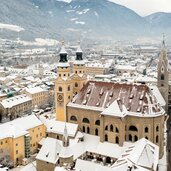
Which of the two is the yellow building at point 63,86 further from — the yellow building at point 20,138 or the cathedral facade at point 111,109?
the yellow building at point 20,138

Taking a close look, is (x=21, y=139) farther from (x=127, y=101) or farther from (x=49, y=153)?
(x=127, y=101)

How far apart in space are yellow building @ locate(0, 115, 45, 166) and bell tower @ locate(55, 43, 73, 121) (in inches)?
219

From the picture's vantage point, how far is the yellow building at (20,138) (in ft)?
217

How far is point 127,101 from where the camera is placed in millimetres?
67812

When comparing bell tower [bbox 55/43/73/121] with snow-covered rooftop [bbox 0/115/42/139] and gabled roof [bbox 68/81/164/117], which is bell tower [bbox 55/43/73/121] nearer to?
gabled roof [bbox 68/81/164/117]

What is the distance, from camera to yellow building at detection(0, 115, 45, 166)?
217 feet

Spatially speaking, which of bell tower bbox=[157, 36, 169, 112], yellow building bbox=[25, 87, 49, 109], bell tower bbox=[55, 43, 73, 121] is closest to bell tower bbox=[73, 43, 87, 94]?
bell tower bbox=[55, 43, 73, 121]

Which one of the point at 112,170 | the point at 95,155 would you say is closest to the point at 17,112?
the point at 95,155

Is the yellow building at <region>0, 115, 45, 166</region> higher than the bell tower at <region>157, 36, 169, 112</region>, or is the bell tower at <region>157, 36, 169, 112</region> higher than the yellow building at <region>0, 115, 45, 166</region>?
the bell tower at <region>157, 36, 169, 112</region>

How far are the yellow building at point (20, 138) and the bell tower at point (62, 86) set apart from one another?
5.56m

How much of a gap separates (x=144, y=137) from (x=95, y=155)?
391 inches

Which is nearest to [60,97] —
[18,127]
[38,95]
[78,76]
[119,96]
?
[78,76]

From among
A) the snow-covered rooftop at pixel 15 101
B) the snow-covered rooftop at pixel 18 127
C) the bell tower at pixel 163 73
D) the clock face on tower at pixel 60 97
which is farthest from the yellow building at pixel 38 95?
the bell tower at pixel 163 73

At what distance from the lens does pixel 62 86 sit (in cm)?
7600
